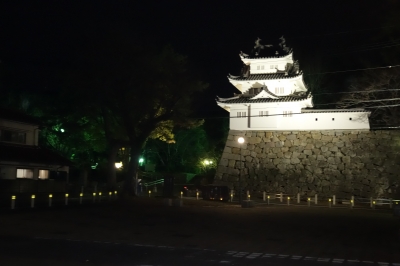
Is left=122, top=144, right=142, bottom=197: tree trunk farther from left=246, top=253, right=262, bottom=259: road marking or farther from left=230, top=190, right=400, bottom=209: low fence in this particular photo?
left=246, top=253, right=262, bottom=259: road marking

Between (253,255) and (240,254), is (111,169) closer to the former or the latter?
(240,254)

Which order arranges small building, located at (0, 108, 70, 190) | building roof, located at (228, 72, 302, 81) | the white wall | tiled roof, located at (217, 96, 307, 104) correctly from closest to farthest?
small building, located at (0, 108, 70, 190) → the white wall → tiled roof, located at (217, 96, 307, 104) → building roof, located at (228, 72, 302, 81)

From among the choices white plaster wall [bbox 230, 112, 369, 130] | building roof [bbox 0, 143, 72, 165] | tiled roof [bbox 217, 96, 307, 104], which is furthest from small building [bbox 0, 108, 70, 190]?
white plaster wall [bbox 230, 112, 369, 130]

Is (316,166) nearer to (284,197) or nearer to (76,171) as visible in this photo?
(284,197)

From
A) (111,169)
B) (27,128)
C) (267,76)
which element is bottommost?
(111,169)

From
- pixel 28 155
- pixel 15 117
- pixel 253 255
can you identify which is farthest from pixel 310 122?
pixel 253 255

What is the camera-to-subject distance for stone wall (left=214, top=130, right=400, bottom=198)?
4231cm

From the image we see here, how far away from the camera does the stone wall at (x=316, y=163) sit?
42312mm

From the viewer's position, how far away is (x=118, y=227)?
17.8 meters

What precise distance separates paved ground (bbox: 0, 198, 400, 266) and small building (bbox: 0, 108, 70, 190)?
14963mm

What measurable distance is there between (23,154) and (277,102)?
24886mm

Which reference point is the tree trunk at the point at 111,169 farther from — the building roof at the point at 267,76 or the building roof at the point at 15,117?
the building roof at the point at 267,76

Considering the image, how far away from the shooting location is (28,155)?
37562mm

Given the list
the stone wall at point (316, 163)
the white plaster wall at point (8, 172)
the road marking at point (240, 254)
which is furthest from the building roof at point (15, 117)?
the road marking at point (240, 254)
